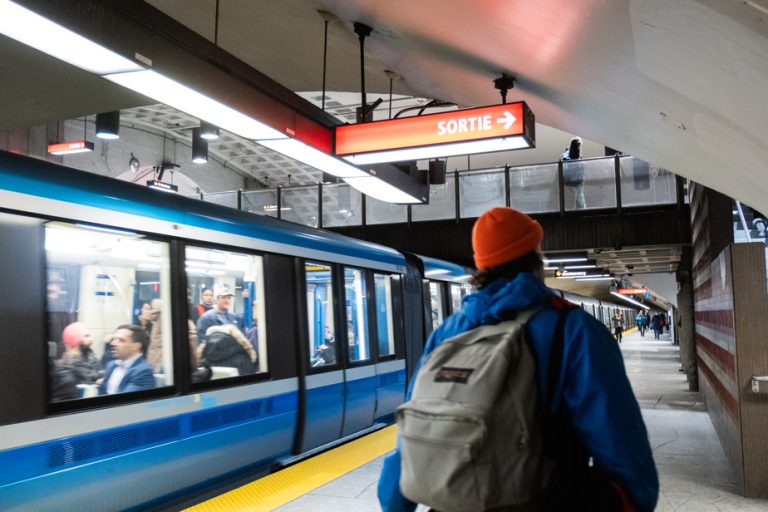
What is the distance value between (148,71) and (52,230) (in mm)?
1278

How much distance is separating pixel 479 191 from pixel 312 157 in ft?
23.4

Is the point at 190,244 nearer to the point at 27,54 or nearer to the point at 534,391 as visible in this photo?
the point at 27,54

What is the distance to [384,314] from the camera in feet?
29.5

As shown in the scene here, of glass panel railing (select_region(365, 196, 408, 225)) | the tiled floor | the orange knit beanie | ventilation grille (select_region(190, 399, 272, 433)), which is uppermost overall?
glass panel railing (select_region(365, 196, 408, 225))

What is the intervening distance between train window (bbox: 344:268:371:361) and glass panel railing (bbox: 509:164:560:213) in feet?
18.9

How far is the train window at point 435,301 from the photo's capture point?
36.0 feet

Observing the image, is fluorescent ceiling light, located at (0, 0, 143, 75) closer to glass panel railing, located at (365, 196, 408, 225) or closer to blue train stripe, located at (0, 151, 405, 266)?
blue train stripe, located at (0, 151, 405, 266)

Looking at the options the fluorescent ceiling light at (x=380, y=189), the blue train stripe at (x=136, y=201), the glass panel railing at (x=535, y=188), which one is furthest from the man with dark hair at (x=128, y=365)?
the glass panel railing at (x=535, y=188)

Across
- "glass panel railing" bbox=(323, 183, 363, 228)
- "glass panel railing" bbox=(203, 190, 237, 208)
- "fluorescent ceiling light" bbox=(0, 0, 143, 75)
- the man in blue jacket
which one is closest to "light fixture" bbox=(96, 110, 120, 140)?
"glass panel railing" bbox=(323, 183, 363, 228)

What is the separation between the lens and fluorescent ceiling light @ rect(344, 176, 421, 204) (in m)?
8.28

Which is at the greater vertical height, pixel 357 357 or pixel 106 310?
pixel 106 310

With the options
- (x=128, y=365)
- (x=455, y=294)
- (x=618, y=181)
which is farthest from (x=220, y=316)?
(x=618, y=181)

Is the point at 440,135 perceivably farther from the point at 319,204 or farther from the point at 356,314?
the point at 319,204

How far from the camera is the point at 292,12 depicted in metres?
7.08
